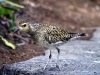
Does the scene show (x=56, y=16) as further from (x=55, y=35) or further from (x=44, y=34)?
(x=44, y=34)

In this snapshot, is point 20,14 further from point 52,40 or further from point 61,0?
point 52,40

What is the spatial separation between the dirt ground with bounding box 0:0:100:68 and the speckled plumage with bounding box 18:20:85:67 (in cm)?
137

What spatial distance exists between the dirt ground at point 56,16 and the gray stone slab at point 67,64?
69cm

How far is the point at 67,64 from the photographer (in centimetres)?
752

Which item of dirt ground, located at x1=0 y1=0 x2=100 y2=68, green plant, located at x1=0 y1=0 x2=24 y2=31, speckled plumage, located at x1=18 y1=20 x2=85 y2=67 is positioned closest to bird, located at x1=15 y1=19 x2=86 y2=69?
speckled plumage, located at x1=18 y1=20 x2=85 y2=67

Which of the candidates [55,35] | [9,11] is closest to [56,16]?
[9,11]

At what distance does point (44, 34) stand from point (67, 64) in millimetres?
805

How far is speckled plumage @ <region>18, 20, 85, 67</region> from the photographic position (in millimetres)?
Result: 7180

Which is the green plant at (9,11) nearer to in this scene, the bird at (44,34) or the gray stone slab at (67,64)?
the gray stone slab at (67,64)

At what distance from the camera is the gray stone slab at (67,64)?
685 centimetres

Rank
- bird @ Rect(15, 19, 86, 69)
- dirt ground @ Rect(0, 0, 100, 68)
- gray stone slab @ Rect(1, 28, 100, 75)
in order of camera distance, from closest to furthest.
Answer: gray stone slab @ Rect(1, 28, 100, 75) → bird @ Rect(15, 19, 86, 69) → dirt ground @ Rect(0, 0, 100, 68)

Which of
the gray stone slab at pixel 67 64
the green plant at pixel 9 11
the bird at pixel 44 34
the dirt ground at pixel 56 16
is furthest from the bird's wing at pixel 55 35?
the green plant at pixel 9 11

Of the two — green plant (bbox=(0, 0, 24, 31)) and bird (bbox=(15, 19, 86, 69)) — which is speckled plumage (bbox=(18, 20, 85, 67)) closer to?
bird (bbox=(15, 19, 86, 69))

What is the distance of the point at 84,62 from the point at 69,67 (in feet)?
1.84
